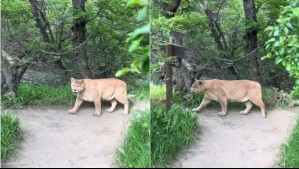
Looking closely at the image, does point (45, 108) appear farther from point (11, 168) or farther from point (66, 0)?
point (66, 0)

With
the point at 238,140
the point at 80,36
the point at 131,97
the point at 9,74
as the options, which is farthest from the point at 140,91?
the point at 9,74

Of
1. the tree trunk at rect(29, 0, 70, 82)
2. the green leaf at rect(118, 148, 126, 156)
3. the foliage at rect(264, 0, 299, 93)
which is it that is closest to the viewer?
the foliage at rect(264, 0, 299, 93)

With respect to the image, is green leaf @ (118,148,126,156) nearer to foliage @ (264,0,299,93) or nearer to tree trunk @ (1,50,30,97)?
tree trunk @ (1,50,30,97)

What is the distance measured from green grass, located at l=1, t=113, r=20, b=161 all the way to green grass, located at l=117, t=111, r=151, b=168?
0.50m

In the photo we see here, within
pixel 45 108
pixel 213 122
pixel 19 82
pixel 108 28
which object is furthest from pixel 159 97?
pixel 19 82

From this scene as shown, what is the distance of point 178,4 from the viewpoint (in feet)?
6.91

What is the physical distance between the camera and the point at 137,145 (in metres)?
1.98

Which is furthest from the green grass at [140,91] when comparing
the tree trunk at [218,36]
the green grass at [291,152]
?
the green grass at [291,152]

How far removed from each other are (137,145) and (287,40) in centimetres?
88

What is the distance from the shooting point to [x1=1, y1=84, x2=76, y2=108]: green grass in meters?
2.03

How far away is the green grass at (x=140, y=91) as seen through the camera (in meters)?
2.04

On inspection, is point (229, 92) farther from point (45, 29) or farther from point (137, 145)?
point (45, 29)

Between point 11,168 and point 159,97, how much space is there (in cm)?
79

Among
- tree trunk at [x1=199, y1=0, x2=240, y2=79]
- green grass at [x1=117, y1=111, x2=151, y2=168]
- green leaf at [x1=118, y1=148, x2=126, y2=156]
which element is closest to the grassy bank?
green grass at [x1=117, y1=111, x2=151, y2=168]
